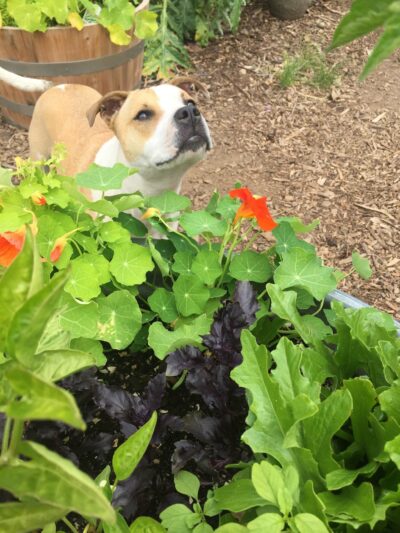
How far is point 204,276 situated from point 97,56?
2.03 m

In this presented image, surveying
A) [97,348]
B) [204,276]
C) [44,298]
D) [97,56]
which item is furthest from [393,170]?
[44,298]

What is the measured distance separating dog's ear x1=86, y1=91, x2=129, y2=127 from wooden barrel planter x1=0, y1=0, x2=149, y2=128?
80 centimetres

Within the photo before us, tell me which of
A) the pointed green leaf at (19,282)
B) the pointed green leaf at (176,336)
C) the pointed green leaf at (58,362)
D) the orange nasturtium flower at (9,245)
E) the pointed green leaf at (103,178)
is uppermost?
the pointed green leaf at (19,282)

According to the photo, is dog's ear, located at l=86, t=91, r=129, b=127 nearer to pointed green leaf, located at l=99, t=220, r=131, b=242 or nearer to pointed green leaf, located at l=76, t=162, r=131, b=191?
pointed green leaf, located at l=76, t=162, r=131, b=191

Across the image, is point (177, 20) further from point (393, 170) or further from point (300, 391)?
point (300, 391)

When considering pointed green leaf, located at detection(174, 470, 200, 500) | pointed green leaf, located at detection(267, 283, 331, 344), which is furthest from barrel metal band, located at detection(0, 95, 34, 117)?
pointed green leaf, located at detection(174, 470, 200, 500)

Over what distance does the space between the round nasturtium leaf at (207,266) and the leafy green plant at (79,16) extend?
6.06 feet

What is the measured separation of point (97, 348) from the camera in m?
1.10

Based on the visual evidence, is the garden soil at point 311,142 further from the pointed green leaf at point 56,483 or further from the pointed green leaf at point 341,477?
the pointed green leaf at point 56,483

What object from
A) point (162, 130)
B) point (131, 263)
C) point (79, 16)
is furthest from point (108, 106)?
point (131, 263)

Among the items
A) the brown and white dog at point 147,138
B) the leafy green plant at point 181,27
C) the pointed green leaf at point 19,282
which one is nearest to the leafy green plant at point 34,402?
the pointed green leaf at point 19,282

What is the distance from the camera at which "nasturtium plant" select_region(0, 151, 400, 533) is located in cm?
54

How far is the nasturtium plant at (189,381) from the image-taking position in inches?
21.1

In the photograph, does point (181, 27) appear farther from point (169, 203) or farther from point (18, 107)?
point (169, 203)
